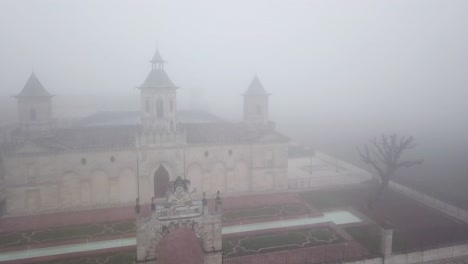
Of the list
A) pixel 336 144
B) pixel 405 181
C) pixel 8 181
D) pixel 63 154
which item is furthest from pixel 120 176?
pixel 336 144

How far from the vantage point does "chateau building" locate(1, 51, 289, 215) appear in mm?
31359

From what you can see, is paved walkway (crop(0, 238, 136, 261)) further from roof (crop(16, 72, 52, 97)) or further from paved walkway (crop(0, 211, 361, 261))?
roof (crop(16, 72, 52, 97))

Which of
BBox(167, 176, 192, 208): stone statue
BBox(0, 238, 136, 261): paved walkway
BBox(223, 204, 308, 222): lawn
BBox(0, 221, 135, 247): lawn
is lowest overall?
BBox(0, 238, 136, 261): paved walkway

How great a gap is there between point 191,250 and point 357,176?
27605 mm

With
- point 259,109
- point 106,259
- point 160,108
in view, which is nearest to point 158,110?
point 160,108

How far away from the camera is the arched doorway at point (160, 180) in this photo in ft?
113

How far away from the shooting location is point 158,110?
113 feet

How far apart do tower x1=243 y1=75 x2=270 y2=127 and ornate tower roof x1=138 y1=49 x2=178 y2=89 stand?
10.3 m

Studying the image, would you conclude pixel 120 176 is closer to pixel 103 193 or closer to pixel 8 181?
pixel 103 193

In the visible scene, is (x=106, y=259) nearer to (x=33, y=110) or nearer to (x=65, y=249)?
(x=65, y=249)

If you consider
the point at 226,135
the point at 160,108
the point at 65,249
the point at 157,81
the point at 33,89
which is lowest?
the point at 65,249

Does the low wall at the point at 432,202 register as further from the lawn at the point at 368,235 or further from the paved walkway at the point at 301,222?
the lawn at the point at 368,235

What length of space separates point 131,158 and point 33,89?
39.9 feet

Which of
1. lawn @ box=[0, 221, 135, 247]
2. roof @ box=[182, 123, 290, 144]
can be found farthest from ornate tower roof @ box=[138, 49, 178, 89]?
lawn @ box=[0, 221, 135, 247]
